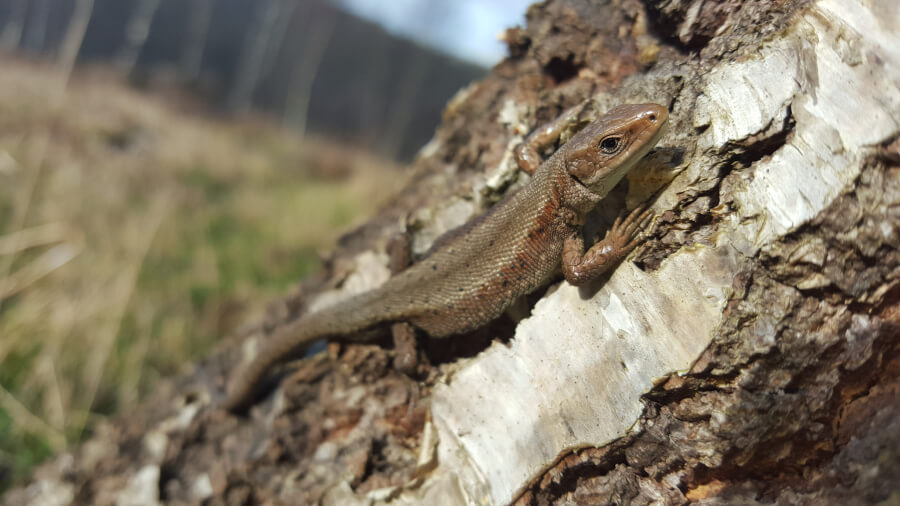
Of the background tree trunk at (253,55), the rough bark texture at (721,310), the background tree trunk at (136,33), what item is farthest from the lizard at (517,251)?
the background tree trunk at (253,55)

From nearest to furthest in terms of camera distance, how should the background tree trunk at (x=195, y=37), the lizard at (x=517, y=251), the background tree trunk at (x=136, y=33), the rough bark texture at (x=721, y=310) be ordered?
1. the rough bark texture at (x=721, y=310)
2. the lizard at (x=517, y=251)
3. the background tree trunk at (x=136, y=33)
4. the background tree trunk at (x=195, y=37)

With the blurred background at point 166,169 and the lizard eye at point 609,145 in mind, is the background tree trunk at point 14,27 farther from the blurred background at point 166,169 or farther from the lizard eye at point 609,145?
the lizard eye at point 609,145

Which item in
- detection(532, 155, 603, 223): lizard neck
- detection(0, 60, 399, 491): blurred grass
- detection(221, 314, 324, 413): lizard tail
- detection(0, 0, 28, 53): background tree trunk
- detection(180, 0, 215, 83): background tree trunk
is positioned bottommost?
detection(0, 60, 399, 491): blurred grass

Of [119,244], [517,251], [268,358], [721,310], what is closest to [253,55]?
[119,244]

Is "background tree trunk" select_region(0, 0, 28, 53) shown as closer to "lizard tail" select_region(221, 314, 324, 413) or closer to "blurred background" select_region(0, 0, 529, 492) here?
"blurred background" select_region(0, 0, 529, 492)

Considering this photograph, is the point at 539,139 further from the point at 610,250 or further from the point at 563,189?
the point at 610,250

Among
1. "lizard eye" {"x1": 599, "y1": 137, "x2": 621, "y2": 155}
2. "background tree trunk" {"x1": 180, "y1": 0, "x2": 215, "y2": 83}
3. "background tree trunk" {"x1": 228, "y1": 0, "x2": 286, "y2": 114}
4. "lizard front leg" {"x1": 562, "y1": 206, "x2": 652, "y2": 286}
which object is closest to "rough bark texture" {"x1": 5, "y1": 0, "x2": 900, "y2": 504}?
"lizard front leg" {"x1": 562, "y1": 206, "x2": 652, "y2": 286}
